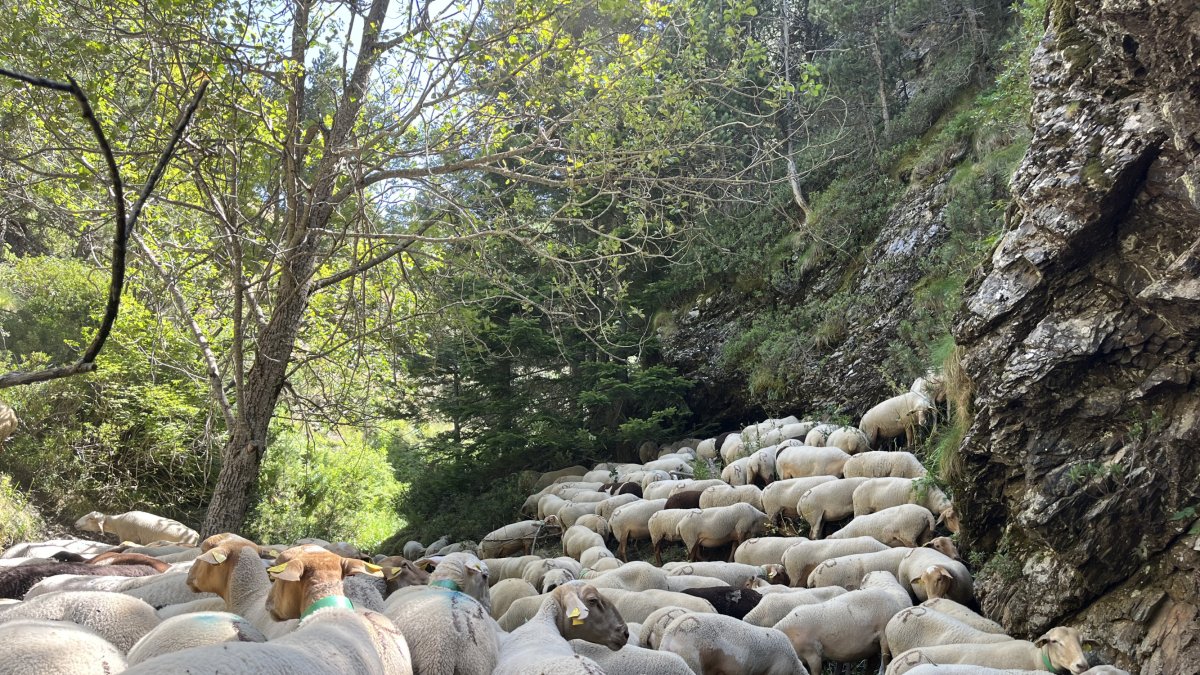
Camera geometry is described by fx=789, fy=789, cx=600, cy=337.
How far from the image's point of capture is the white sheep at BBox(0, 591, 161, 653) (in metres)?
4.28

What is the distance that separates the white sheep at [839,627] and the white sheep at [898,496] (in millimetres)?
2305

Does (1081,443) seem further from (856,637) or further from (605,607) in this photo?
(605,607)

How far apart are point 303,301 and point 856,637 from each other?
233 inches

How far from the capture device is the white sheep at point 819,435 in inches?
491

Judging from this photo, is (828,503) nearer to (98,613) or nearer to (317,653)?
(317,653)

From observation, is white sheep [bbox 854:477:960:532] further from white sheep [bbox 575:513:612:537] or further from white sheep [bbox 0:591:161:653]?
white sheep [bbox 0:591:161:653]

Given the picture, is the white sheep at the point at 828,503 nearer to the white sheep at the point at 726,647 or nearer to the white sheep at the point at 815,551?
the white sheep at the point at 815,551

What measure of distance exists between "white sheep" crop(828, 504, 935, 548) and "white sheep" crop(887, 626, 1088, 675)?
3039mm

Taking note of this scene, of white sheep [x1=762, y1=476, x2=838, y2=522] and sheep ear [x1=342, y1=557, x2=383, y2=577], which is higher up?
white sheep [x1=762, y1=476, x2=838, y2=522]

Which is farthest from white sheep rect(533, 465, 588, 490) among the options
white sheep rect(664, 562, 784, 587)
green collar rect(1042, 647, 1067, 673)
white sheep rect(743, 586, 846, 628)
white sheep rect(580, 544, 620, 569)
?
green collar rect(1042, 647, 1067, 673)

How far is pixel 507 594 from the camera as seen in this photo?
27.2 ft

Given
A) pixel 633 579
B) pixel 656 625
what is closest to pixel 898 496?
pixel 633 579

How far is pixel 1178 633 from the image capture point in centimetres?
509

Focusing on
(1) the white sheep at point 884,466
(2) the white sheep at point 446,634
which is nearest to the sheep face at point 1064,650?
(2) the white sheep at point 446,634
